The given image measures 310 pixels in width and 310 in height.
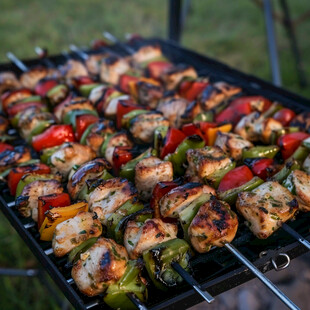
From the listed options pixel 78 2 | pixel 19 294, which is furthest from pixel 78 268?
pixel 78 2

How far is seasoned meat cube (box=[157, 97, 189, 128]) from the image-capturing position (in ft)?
10.6

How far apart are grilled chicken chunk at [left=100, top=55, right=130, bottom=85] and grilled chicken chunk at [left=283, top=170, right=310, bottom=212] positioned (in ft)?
6.61

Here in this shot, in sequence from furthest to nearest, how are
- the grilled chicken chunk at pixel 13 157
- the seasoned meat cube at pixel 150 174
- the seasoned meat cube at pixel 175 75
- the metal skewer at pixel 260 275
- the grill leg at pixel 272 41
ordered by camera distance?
the grill leg at pixel 272 41 → the seasoned meat cube at pixel 175 75 → the grilled chicken chunk at pixel 13 157 → the seasoned meat cube at pixel 150 174 → the metal skewer at pixel 260 275

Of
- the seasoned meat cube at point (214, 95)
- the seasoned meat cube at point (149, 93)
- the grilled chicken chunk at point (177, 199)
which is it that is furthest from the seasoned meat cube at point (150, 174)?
the seasoned meat cube at point (149, 93)

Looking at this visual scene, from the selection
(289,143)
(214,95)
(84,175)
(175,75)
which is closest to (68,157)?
(84,175)

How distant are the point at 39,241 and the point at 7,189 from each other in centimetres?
59

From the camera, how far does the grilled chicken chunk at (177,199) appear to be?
7.23 feet

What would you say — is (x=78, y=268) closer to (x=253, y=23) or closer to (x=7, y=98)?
(x=7, y=98)

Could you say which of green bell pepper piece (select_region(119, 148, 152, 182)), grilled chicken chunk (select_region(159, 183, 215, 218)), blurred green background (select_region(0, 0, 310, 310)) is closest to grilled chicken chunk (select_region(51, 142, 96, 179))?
green bell pepper piece (select_region(119, 148, 152, 182))

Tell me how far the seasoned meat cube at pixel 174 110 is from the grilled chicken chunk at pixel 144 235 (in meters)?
1.21

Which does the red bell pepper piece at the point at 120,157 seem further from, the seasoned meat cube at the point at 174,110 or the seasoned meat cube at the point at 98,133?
the seasoned meat cube at the point at 174,110

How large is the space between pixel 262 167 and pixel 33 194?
124cm

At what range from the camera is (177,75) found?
3.78m

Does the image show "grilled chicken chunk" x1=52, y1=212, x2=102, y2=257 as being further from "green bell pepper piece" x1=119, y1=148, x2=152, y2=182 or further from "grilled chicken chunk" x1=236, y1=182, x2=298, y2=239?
"grilled chicken chunk" x1=236, y1=182, x2=298, y2=239
